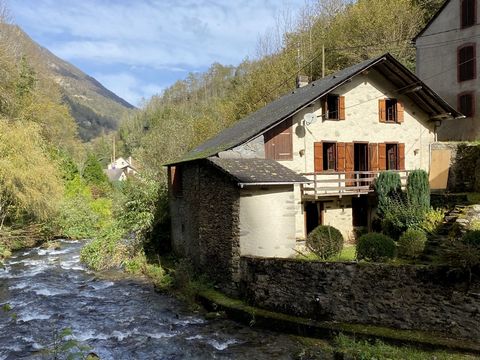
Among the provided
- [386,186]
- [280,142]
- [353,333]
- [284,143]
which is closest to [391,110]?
[386,186]

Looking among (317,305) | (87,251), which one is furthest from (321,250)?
(87,251)

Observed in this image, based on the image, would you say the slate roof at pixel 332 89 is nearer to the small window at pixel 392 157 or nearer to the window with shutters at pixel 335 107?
the window with shutters at pixel 335 107

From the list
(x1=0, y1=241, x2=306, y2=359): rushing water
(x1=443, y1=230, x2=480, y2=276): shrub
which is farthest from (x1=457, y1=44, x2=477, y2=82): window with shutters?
→ (x1=0, y1=241, x2=306, y2=359): rushing water

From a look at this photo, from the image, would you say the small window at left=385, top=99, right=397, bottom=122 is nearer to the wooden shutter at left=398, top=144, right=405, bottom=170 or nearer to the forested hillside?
the wooden shutter at left=398, top=144, right=405, bottom=170

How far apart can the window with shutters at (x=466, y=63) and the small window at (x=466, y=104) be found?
0.93 metres

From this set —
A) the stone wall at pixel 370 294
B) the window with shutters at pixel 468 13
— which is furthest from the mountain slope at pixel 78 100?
the stone wall at pixel 370 294

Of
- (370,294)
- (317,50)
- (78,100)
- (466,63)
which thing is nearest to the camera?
(370,294)

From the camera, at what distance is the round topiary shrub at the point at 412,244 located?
12484mm

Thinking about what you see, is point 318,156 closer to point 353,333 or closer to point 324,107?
point 324,107

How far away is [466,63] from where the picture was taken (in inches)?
870

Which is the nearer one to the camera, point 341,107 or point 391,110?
point 341,107

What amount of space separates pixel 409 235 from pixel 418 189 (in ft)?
11.9

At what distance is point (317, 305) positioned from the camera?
1029 centimetres

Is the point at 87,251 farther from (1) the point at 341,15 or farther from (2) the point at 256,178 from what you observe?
(1) the point at 341,15
